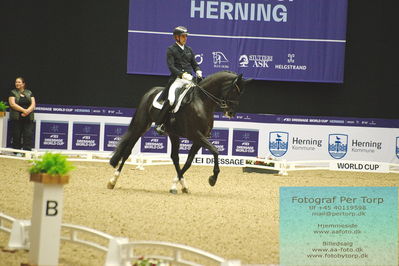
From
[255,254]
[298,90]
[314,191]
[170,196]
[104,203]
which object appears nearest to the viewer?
[314,191]

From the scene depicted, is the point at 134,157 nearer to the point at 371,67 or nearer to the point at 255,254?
the point at 371,67

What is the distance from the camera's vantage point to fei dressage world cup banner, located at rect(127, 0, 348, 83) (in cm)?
1789

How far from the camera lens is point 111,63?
1828 cm

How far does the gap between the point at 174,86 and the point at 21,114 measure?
5.81 m

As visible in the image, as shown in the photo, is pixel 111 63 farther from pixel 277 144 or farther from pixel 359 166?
pixel 359 166

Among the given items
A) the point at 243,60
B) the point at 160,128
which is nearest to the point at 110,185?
the point at 160,128

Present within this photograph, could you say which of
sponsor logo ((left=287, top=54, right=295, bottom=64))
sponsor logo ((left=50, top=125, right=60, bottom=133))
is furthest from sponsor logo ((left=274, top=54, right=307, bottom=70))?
sponsor logo ((left=50, top=125, right=60, bottom=133))

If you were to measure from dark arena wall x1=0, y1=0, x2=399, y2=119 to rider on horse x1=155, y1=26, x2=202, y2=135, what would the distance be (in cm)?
637

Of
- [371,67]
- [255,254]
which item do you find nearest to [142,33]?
[371,67]

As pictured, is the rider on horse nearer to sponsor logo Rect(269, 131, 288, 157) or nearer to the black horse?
the black horse

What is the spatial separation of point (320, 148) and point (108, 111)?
4.84 meters

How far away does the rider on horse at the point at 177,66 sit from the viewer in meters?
11.5

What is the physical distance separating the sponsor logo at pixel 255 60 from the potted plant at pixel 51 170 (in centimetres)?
1216

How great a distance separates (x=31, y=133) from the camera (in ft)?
54.6
